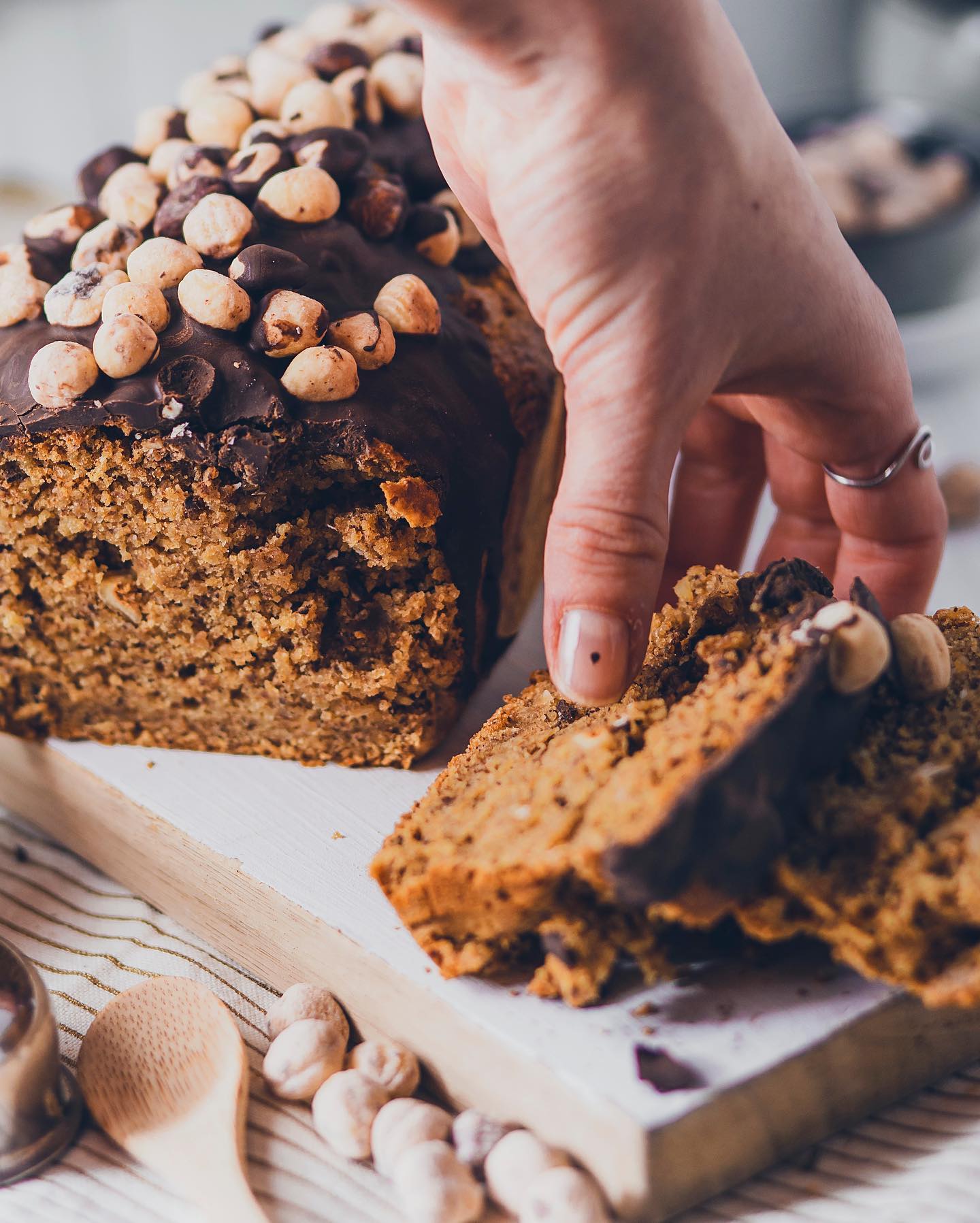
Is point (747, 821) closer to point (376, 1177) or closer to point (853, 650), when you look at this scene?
point (853, 650)

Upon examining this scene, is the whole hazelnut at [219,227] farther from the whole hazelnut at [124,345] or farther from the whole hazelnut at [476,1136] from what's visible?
the whole hazelnut at [476,1136]

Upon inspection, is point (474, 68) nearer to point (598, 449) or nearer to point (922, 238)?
point (598, 449)

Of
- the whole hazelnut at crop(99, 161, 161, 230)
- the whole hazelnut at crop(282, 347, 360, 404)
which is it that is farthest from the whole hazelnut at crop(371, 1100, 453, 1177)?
the whole hazelnut at crop(99, 161, 161, 230)

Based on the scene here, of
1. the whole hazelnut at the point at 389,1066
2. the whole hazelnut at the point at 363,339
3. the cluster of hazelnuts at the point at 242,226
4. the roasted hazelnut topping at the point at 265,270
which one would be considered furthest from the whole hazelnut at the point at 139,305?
the whole hazelnut at the point at 389,1066

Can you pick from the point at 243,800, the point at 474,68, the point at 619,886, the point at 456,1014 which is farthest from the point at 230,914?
the point at 474,68

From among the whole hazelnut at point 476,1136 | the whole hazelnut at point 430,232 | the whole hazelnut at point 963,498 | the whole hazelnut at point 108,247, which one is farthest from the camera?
the whole hazelnut at point 963,498

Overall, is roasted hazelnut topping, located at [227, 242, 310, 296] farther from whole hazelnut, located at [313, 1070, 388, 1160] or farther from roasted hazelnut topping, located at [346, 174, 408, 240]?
whole hazelnut, located at [313, 1070, 388, 1160]
